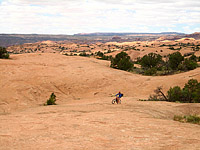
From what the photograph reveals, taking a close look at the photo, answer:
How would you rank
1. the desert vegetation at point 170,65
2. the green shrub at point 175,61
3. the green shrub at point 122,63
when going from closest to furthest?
the desert vegetation at point 170,65 → the green shrub at point 122,63 → the green shrub at point 175,61

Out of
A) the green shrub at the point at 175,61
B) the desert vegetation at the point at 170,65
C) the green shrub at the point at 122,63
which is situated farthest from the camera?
the green shrub at the point at 175,61

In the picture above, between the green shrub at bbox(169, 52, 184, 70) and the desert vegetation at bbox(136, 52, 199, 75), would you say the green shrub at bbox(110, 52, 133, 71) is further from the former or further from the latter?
the green shrub at bbox(169, 52, 184, 70)

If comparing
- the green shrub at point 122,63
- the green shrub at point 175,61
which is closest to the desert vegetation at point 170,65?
the green shrub at point 175,61

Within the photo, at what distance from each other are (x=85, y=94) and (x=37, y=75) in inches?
270

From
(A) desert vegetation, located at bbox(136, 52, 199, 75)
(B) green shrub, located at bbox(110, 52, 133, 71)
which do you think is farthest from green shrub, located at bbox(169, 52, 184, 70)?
(B) green shrub, located at bbox(110, 52, 133, 71)

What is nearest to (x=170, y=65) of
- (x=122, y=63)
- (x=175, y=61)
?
(x=175, y=61)

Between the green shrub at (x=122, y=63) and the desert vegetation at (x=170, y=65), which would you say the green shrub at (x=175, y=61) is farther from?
the green shrub at (x=122, y=63)

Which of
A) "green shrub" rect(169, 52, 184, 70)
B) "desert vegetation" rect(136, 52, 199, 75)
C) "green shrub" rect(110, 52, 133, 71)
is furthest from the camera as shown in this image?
"green shrub" rect(169, 52, 184, 70)

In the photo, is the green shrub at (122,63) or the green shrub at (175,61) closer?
the green shrub at (122,63)

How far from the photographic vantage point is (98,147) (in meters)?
6.10

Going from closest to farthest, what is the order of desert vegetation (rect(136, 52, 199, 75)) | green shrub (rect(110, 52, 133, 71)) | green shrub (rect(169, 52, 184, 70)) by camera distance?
desert vegetation (rect(136, 52, 199, 75)) < green shrub (rect(110, 52, 133, 71)) < green shrub (rect(169, 52, 184, 70))

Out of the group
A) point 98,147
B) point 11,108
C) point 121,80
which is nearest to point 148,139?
point 98,147

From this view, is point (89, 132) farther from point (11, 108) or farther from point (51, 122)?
point (11, 108)

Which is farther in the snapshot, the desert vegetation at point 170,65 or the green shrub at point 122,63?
the green shrub at point 122,63
